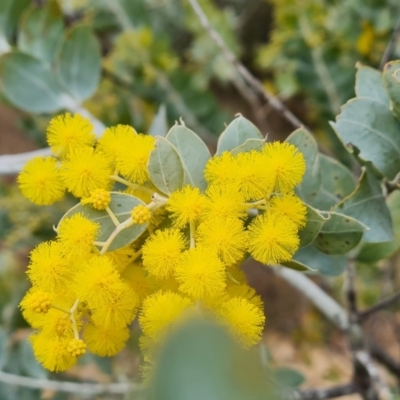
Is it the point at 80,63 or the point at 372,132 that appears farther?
the point at 80,63

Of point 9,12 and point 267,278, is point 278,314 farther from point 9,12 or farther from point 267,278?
point 9,12

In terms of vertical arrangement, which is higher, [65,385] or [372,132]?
[372,132]

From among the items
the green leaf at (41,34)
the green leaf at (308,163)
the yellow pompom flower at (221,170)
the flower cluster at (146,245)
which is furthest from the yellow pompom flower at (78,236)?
the green leaf at (41,34)

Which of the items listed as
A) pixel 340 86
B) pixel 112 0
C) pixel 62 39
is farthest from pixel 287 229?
pixel 112 0

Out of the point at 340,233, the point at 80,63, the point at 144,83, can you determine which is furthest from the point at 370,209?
the point at 144,83

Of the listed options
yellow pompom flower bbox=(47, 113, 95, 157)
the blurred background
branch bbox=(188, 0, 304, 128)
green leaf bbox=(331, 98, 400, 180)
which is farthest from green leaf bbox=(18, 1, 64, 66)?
green leaf bbox=(331, 98, 400, 180)

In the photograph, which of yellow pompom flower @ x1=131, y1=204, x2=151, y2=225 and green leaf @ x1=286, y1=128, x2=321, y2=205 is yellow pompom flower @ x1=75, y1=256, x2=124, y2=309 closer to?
yellow pompom flower @ x1=131, y1=204, x2=151, y2=225

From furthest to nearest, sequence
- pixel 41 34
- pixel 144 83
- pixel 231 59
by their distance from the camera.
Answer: pixel 144 83 → pixel 41 34 → pixel 231 59

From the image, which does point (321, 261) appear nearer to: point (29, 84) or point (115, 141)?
point (115, 141)
